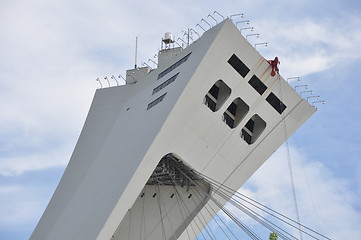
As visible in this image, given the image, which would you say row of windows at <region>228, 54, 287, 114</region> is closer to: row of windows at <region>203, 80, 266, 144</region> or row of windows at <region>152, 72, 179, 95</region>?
row of windows at <region>203, 80, 266, 144</region>

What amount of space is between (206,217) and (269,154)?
4437mm

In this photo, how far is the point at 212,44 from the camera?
28859 mm

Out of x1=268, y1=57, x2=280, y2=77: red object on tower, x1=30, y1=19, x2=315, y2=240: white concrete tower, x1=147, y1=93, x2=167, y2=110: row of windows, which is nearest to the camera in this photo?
x1=30, y1=19, x2=315, y2=240: white concrete tower

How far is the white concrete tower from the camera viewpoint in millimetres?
28312

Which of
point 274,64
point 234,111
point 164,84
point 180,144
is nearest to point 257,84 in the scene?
point 274,64

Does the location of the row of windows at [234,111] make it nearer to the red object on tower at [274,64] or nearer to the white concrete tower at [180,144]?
the white concrete tower at [180,144]

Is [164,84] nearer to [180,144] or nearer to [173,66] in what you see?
[173,66]

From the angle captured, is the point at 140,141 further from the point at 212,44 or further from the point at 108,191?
the point at 212,44

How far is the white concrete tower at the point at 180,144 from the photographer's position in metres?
28.3

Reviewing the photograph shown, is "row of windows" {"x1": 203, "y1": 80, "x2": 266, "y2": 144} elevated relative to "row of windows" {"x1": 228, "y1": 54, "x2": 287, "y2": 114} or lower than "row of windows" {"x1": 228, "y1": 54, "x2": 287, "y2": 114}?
lower

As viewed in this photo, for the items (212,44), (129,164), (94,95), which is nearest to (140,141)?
(129,164)

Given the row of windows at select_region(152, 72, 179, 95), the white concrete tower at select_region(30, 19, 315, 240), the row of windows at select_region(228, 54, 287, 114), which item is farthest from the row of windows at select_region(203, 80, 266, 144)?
the row of windows at select_region(152, 72, 179, 95)

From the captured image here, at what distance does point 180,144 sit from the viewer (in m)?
28.9

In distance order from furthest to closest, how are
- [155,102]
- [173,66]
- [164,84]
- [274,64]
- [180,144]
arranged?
[173,66] < [164,84] < [155,102] < [274,64] < [180,144]
